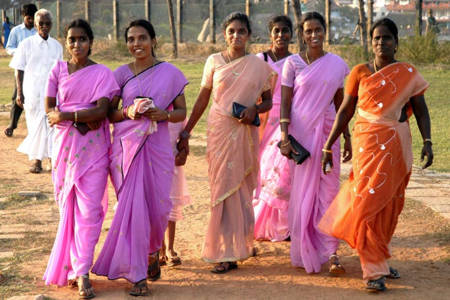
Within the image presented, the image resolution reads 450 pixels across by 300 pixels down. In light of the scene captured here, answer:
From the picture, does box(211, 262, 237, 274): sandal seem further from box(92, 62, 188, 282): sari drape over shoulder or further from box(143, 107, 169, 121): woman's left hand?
box(143, 107, 169, 121): woman's left hand

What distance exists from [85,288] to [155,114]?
4.21 feet

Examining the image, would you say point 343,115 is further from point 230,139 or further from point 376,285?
point 376,285

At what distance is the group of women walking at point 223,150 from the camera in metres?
5.35

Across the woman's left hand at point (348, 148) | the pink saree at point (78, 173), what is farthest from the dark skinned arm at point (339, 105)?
the pink saree at point (78, 173)

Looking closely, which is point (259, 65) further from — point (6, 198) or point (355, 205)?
point (6, 198)

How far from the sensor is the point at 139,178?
17.7ft

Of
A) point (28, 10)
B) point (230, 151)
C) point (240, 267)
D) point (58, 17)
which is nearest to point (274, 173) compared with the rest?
point (230, 151)

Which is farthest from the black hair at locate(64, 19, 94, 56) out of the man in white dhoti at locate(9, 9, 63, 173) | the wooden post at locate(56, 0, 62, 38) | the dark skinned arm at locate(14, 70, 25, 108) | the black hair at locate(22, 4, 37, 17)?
the wooden post at locate(56, 0, 62, 38)

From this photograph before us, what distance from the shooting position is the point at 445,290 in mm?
5465

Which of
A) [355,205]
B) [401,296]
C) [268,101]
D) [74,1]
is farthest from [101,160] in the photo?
[74,1]

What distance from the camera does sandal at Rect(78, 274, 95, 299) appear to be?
5223 millimetres

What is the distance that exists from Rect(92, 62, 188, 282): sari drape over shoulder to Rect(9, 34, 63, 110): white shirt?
174 inches

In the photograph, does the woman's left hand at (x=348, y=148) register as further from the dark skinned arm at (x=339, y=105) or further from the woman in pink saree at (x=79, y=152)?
the woman in pink saree at (x=79, y=152)

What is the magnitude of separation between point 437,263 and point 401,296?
0.95 meters
